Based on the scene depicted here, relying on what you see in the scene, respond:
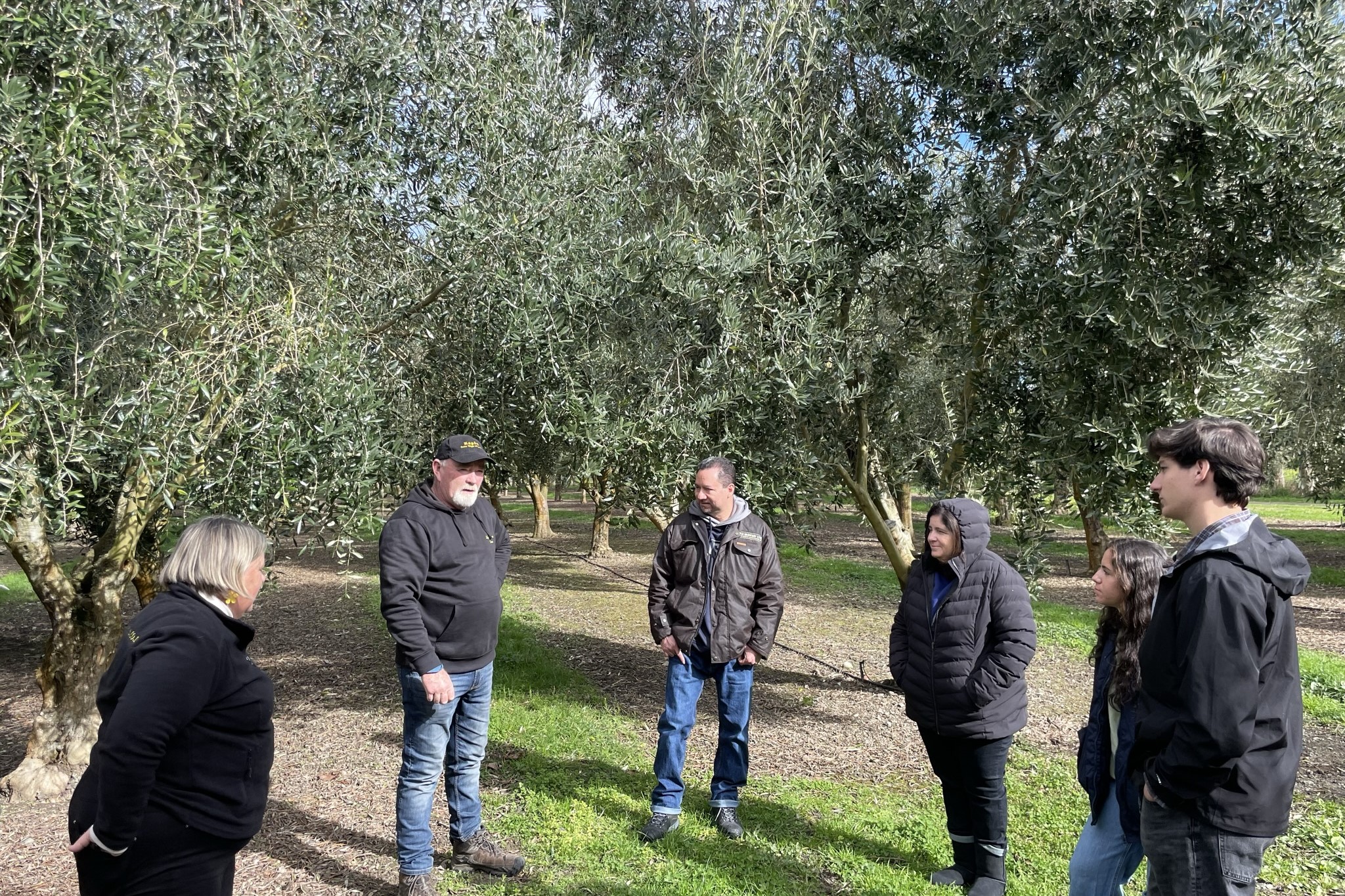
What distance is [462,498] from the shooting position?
16.6 feet

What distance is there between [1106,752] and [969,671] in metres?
0.95

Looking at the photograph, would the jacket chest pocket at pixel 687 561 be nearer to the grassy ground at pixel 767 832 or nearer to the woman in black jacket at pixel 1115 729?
the grassy ground at pixel 767 832

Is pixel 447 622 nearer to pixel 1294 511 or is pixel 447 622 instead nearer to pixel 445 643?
pixel 445 643

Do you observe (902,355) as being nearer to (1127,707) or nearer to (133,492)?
(1127,707)

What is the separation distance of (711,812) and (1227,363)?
4978 millimetres

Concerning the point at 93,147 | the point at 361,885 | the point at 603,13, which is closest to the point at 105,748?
the point at 361,885

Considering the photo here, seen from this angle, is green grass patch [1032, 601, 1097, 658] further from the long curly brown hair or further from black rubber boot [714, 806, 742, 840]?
the long curly brown hair

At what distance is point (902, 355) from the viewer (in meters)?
8.76

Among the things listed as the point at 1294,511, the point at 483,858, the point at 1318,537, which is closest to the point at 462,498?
the point at 483,858

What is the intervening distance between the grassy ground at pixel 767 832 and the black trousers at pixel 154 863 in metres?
2.39

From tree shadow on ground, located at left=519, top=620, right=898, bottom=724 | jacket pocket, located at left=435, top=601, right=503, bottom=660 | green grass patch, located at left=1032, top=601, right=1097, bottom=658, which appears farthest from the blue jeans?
green grass patch, located at left=1032, top=601, right=1097, bottom=658

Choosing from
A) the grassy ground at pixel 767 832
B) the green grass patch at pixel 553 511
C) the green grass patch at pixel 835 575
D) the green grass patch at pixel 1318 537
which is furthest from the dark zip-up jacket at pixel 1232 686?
the green grass patch at pixel 553 511

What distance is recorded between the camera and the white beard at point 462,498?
505 centimetres

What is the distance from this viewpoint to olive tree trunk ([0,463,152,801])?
22.8 ft
